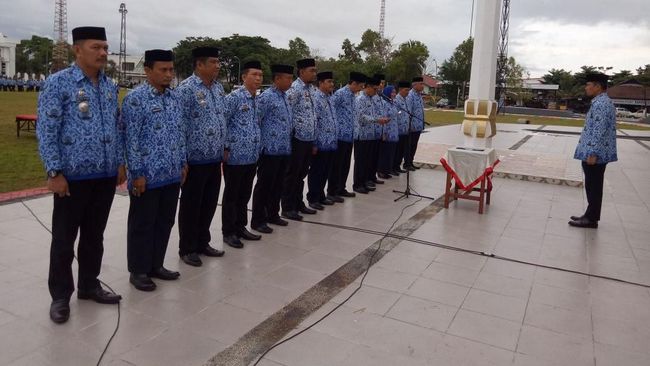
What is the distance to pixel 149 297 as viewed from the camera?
3.14 meters

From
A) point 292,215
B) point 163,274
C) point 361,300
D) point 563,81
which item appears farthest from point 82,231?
point 563,81

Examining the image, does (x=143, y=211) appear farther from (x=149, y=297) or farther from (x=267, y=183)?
(x=267, y=183)

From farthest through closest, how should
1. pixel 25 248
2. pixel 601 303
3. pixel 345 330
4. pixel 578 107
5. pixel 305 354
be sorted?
pixel 578 107, pixel 25 248, pixel 601 303, pixel 345 330, pixel 305 354

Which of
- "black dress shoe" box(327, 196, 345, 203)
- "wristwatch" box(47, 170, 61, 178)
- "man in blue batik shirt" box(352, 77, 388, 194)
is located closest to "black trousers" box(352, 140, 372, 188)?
"man in blue batik shirt" box(352, 77, 388, 194)

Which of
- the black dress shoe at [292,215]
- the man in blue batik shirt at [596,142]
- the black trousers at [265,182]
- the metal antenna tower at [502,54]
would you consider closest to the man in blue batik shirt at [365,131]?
the black dress shoe at [292,215]

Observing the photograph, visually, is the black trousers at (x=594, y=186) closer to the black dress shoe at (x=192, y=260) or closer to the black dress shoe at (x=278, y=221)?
the black dress shoe at (x=278, y=221)

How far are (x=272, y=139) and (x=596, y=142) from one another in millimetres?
Answer: 3390

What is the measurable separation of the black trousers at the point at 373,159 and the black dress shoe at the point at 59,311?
472 cm

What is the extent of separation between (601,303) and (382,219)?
2397mm

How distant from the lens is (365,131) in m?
6.72

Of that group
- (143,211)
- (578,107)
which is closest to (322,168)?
(143,211)

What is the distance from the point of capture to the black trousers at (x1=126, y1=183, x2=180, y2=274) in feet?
10.4

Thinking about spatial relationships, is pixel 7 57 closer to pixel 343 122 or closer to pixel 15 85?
pixel 15 85

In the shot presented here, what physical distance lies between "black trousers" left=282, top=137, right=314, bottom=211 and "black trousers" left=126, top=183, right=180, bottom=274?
1.86m
